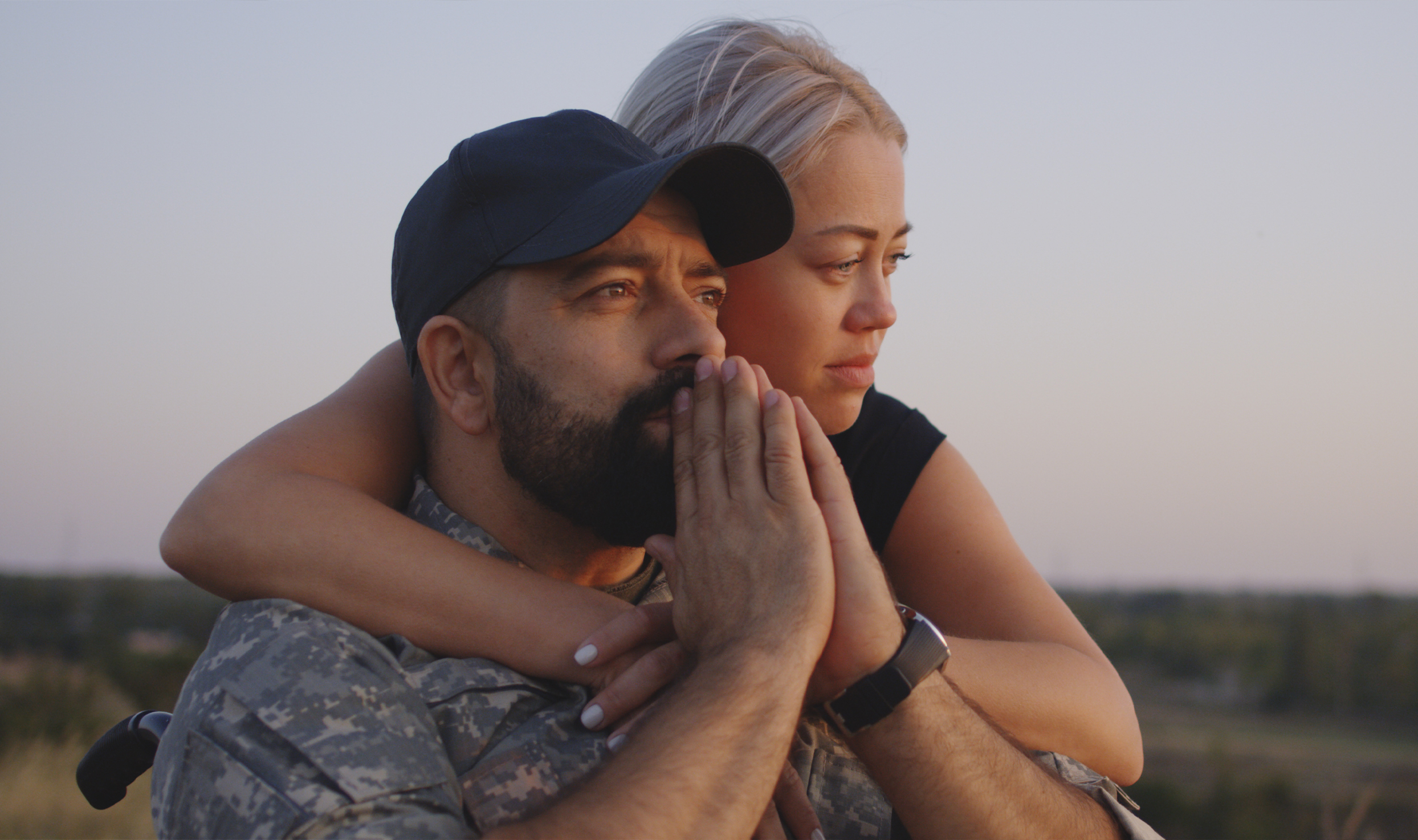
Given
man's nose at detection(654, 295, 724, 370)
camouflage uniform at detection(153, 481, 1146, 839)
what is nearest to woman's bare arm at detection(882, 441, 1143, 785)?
camouflage uniform at detection(153, 481, 1146, 839)

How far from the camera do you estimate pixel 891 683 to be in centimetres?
243

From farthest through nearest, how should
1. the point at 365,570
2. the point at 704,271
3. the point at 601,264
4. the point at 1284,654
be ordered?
the point at 1284,654 < the point at 704,271 < the point at 601,264 < the point at 365,570

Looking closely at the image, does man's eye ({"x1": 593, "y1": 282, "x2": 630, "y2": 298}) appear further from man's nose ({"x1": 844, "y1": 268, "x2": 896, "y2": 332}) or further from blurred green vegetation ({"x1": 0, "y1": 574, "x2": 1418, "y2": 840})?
blurred green vegetation ({"x1": 0, "y1": 574, "x2": 1418, "y2": 840})

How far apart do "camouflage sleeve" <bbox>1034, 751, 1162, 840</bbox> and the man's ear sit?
1.65m

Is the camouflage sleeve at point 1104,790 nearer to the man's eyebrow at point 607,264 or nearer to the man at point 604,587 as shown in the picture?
the man at point 604,587

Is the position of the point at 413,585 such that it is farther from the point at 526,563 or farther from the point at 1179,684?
the point at 1179,684

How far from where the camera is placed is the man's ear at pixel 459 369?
9.62 feet

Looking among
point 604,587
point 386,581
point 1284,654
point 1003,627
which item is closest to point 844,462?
point 1003,627

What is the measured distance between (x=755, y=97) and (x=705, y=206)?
67 centimetres

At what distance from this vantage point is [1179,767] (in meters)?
59.7

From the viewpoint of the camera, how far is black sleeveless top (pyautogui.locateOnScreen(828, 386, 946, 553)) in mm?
3672

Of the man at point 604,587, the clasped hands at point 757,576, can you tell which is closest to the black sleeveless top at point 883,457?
the man at point 604,587

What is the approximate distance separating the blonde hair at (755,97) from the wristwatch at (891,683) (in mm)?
1488

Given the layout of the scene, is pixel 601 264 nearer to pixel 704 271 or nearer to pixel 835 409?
pixel 704 271
